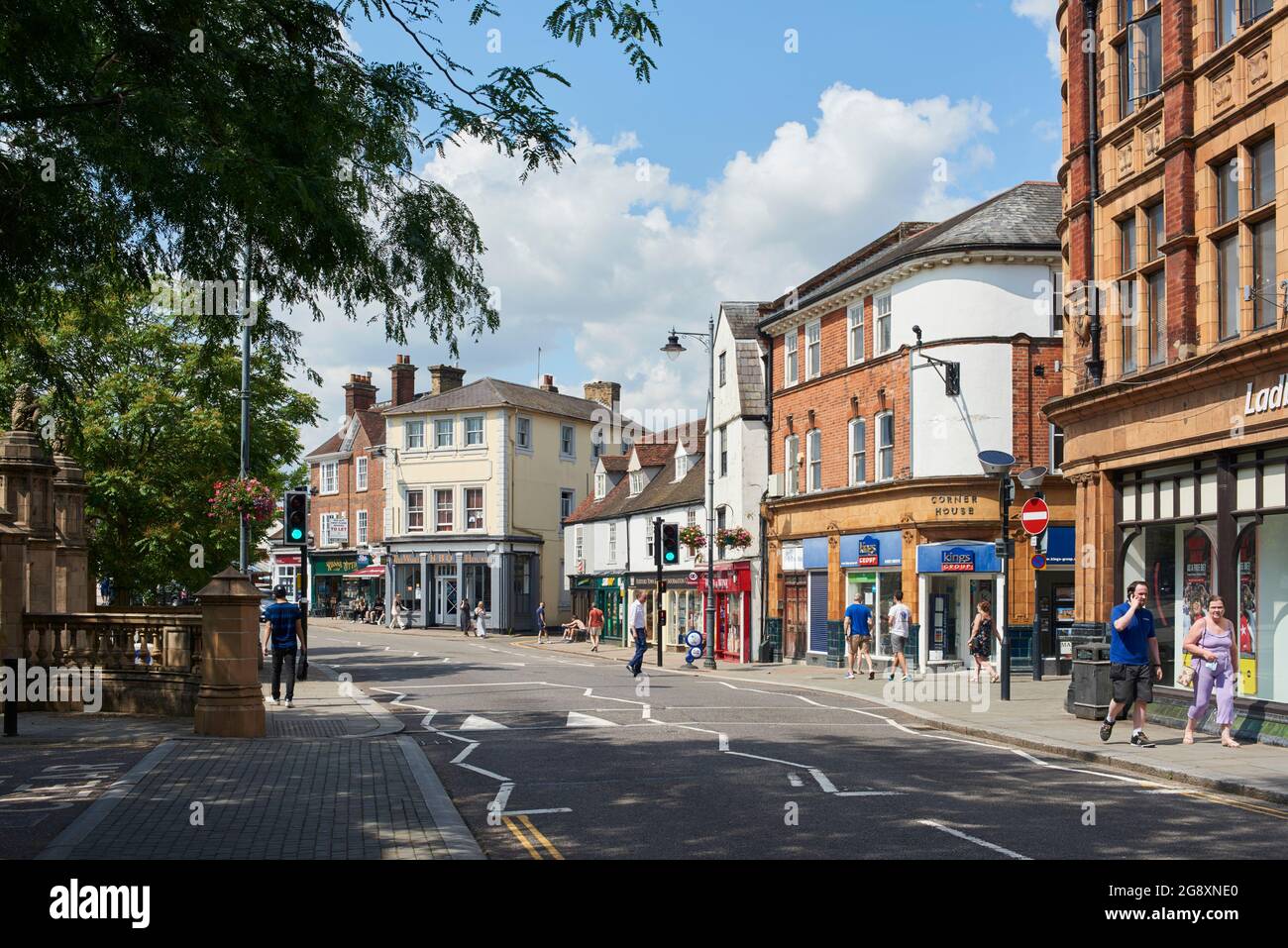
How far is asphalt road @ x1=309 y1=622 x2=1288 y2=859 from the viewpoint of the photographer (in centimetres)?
902

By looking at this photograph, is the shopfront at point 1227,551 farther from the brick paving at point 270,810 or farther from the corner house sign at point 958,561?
the corner house sign at point 958,561

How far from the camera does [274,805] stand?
1045 centimetres

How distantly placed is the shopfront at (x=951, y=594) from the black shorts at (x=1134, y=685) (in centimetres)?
1609

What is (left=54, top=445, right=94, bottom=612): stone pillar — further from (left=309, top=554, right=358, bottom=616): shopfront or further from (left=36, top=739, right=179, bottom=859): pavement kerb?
(left=309, top=554, right=358, bottom=616): shopfront

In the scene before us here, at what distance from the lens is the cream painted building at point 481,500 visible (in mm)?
64750

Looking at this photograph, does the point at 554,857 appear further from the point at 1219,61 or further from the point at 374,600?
the point at 374,600

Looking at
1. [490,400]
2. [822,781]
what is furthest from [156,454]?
[490,400]

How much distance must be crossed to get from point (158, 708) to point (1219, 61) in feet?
58.1

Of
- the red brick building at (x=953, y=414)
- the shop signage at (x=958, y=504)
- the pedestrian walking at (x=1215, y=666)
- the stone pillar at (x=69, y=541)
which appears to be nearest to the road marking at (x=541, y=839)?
the pedestrian walking at (x=1215, y=666)

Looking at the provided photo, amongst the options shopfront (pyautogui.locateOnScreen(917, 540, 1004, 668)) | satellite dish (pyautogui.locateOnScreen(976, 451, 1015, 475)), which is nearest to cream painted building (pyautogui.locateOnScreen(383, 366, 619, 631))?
shopfront (pyautogui.locateOnScreen(917, 540, 1004, 668))

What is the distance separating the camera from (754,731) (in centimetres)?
1738

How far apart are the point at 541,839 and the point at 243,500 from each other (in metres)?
16.3

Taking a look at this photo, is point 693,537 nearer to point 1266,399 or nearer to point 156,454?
point 156,454
